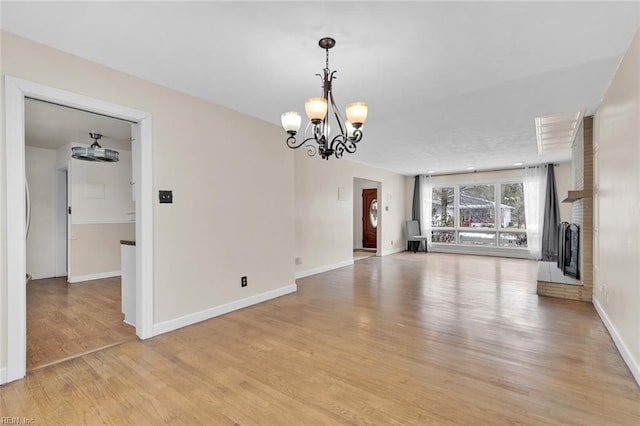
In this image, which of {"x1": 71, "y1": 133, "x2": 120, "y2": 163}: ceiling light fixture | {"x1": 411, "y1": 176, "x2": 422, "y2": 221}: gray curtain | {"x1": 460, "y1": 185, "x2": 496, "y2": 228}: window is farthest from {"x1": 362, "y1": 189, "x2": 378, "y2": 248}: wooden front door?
{"x1": 71, "y1": 133, "x2": 120, "y2": 163}: ceiling light fixture

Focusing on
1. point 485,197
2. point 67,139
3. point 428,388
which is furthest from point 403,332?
point 485,197

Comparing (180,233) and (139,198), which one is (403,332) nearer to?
(180,233)

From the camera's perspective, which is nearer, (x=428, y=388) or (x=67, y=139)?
(x=428, y=388)

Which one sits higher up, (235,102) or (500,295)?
(235,102)

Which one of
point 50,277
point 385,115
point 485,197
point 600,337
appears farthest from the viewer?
A: point 485,197

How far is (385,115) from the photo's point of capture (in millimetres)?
3904

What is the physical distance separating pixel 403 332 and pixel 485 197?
23.5 feet

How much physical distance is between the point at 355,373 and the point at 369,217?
7780 mm

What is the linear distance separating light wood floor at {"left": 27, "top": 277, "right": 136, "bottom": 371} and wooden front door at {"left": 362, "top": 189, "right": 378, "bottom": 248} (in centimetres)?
687

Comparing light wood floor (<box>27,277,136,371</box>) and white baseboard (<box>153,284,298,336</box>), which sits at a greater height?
white baseboard (<box>153,284,298,336</box>)

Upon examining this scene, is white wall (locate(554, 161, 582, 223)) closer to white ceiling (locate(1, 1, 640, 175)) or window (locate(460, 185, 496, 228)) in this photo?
window (locate(460, 185, 496, 228))

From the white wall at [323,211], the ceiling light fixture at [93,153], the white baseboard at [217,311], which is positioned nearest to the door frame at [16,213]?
the white baseboard at [217,311]

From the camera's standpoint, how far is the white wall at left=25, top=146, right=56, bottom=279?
5.42m

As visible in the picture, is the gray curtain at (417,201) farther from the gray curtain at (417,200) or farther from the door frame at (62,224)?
the door frame at (62,224)
